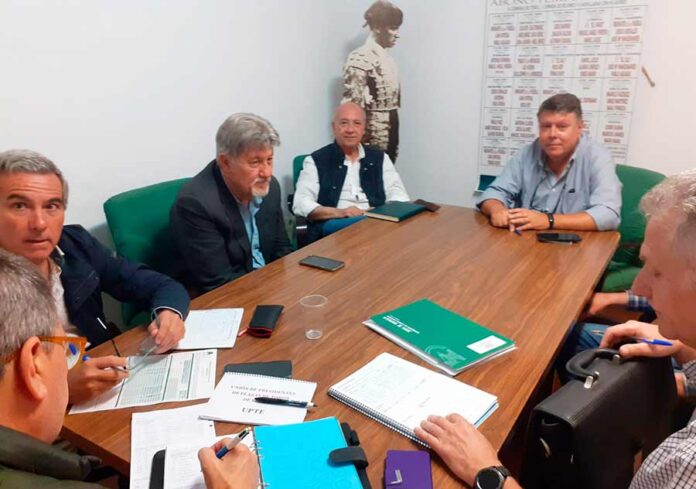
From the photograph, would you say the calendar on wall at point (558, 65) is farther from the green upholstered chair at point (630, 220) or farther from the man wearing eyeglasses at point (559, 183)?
the man wearing eyeglasses at point (559, 183)

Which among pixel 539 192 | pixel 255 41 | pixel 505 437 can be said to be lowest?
pixel 505 437

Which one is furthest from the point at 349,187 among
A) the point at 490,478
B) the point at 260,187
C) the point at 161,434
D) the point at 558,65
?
the point at 490,478

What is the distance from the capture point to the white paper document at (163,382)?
44.3 inches

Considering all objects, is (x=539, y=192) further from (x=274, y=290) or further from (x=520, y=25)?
(x=274, y=290)

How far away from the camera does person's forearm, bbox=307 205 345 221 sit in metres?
2.86

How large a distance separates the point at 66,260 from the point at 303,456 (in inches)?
43.4

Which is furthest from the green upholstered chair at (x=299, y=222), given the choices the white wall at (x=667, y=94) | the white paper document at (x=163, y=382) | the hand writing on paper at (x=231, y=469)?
the white wall at (x=667, y=94)

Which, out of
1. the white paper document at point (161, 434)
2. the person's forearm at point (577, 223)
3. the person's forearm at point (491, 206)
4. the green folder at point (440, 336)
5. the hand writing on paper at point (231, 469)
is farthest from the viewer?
the person's forearm at point (491, 206)

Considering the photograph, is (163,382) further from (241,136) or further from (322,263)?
(241,136)

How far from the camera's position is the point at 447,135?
3721mm

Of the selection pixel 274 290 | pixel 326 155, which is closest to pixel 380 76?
pixel 326 155

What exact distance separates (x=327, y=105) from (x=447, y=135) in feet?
3.08

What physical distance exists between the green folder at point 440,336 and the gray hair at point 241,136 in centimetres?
96

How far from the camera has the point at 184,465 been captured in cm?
93
